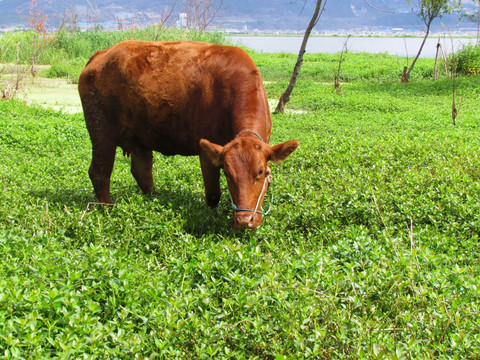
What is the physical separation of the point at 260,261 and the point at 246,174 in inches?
40.3

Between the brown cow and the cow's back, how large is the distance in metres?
0.01

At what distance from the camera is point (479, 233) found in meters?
4.72

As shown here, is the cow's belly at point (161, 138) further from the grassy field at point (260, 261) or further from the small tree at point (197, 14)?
the small tree at point (197, 14)

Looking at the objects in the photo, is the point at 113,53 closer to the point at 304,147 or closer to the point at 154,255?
the point at 154,255

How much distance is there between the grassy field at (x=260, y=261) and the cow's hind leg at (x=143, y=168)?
0.19 metres

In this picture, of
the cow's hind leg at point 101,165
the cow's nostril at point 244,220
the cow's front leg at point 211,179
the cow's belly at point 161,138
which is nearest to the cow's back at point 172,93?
the cow's belly at point 161,138

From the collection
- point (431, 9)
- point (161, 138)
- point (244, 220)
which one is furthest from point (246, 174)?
point (431, 9)

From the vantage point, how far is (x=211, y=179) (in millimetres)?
5270

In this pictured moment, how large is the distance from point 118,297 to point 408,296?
1.98 metres

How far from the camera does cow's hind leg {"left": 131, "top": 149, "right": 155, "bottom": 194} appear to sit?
6.22m

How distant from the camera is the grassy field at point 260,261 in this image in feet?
9.18

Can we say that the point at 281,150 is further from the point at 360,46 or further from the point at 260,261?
the point at 360,46

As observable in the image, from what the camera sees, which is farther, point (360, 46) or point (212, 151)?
point (360, 46)

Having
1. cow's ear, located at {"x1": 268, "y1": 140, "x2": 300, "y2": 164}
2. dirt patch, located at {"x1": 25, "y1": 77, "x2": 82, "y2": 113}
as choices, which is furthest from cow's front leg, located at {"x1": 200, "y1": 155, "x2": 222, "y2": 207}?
dirt patch, located at {"x1": 25, "y1": 77, "x2": 82, "y2": 113}
